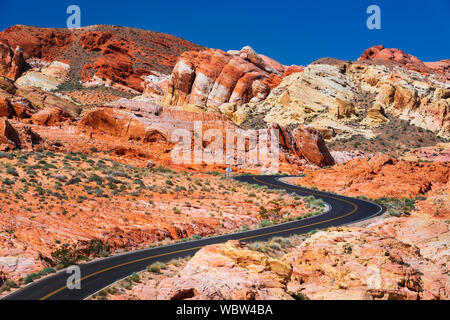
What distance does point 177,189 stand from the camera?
120 feet

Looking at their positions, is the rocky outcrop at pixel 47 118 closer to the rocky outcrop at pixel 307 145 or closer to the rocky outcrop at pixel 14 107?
the rocky outcrop at pixel 14 107

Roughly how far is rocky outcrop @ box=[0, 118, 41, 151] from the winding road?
83.2ft

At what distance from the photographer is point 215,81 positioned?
8856cm

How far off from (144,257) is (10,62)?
112900 millimetres

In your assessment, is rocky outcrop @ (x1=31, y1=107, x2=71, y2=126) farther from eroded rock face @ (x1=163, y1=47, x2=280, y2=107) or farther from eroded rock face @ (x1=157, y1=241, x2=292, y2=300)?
eroded rock face @ (x1=157, y1=241, x2=292, y2=300)

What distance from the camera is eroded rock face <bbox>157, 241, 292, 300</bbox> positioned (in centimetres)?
1151

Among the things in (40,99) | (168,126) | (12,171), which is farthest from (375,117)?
(12,171)

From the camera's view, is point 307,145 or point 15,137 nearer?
point 15,137

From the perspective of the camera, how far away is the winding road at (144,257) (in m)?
13.8

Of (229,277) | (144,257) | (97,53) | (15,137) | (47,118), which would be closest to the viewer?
(229,277)

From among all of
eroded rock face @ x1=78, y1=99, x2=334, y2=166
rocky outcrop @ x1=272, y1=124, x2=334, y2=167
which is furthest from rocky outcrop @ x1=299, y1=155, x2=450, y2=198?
rocky outcrop @ x1=272, y1=124, x2=334, y2=167
